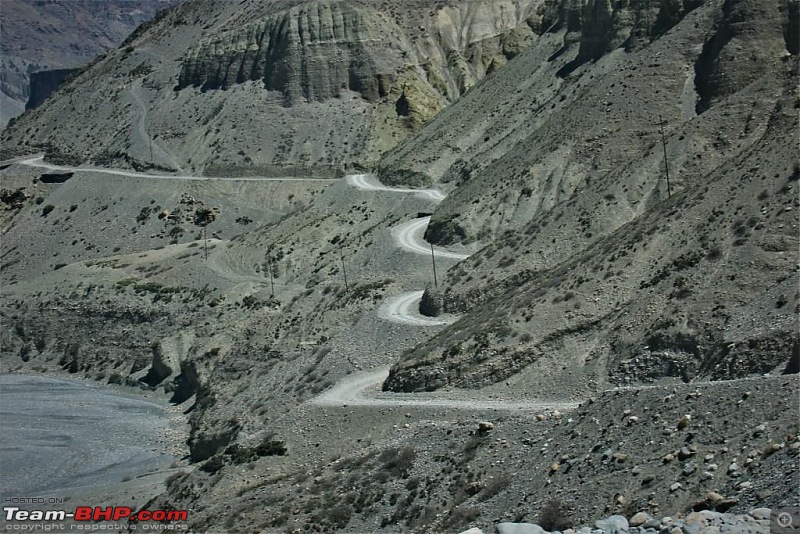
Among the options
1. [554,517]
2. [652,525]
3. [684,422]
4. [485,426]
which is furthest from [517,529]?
[485,426]

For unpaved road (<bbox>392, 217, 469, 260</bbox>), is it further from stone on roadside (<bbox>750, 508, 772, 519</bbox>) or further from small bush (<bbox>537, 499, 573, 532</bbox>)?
stone on roadside (<bbox>750, 508, 772, 519</bbox>)

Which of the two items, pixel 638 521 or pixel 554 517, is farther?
pixel 554 517

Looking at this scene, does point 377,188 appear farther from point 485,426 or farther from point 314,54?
point 485,426

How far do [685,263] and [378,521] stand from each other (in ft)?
44.8

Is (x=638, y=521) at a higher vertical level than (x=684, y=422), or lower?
higher

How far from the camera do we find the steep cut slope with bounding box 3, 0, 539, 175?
101062mm

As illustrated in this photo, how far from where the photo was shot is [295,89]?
10669 cm

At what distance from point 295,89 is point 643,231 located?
211ft

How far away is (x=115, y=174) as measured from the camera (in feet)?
344

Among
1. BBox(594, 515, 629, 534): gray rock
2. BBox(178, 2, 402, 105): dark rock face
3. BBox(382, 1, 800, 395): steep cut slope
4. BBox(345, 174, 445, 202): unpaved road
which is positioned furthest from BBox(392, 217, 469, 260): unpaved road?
BBox(594, 515, 629, 534): gray rock

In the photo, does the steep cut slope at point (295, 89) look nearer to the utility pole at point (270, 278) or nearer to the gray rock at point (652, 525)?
the utility pole at point (270, 278)

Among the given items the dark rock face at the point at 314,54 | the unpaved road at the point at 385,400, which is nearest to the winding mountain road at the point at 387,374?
the unpaved road at the point at 385,400

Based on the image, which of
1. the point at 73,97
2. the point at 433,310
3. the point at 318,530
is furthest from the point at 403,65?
the point at 318,530

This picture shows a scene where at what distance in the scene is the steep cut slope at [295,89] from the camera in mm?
101062
